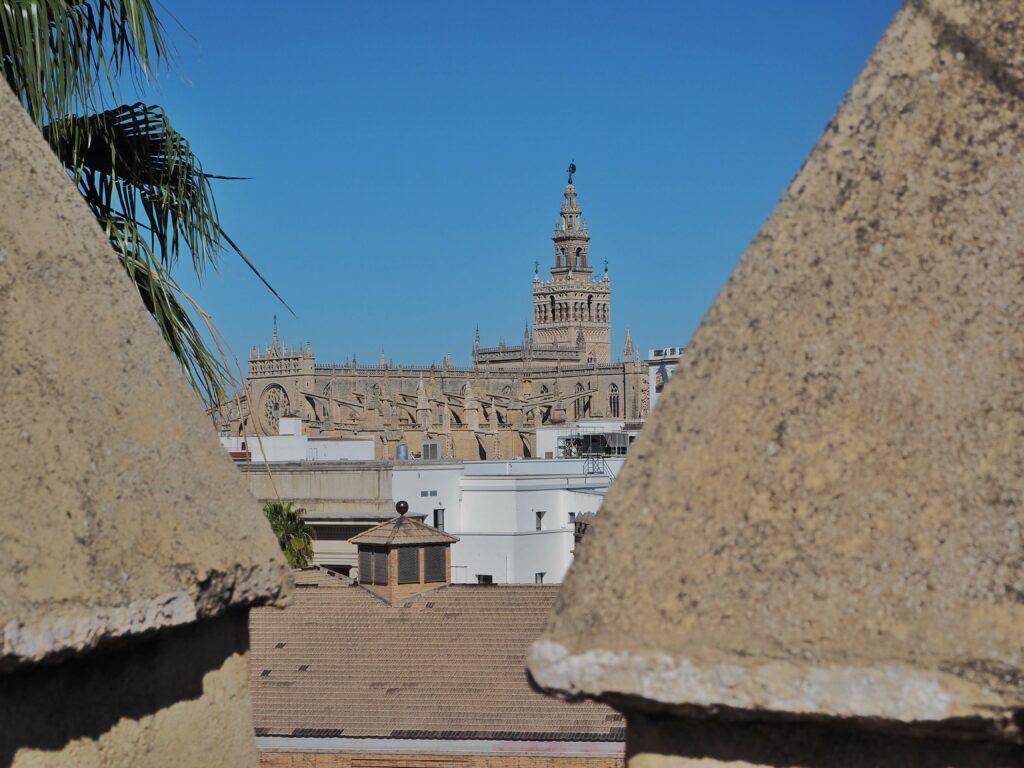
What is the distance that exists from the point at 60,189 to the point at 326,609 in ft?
45.9

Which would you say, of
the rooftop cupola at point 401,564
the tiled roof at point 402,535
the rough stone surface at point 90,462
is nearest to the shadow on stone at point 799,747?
the rough stone surface at point 90,462

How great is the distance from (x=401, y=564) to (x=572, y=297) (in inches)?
3429

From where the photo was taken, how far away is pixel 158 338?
7.24 feet

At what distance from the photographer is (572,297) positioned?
10350cm

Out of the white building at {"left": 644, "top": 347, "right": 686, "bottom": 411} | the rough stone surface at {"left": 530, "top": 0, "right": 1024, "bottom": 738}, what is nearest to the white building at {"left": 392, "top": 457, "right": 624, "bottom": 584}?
the rough stone surface at {"left": 530, "top": 0, "right": 1024, "bottom": 738}

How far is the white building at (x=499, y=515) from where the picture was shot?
1152 inches

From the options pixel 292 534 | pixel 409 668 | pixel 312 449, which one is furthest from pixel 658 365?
pixel 409 668

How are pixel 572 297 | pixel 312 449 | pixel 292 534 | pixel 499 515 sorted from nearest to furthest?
pixel 292 534 → pixel 499 515 → pixel 312 449 → pixel 572 297

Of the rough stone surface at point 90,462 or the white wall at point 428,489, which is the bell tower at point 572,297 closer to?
the white wall at point 428,489

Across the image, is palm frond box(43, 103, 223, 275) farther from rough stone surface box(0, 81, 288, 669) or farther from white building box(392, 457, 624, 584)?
white building box(392, 457, 624, 584)

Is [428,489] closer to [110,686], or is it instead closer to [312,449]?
[312,449]

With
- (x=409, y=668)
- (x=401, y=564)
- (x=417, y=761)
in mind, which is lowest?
(x=417, y=761)

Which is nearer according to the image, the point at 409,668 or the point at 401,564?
the point at 409,668

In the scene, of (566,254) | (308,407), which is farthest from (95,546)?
(566,254)
